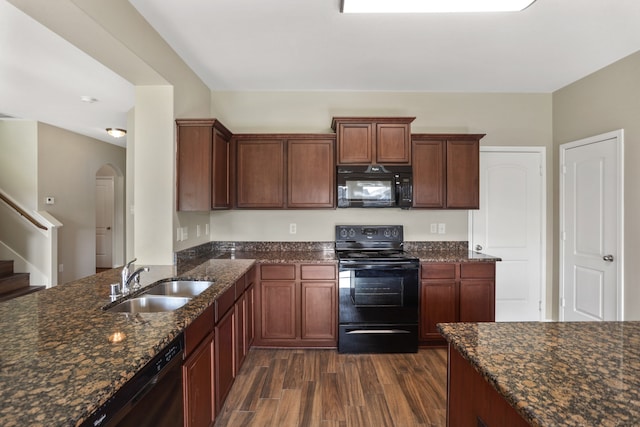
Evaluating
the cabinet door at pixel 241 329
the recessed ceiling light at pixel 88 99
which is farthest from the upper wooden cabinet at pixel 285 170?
the recessed ceiling light at pixel 88 99

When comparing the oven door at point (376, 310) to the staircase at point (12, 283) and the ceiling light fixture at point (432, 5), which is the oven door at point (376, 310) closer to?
the ceiling light fixture at point (432, 5)

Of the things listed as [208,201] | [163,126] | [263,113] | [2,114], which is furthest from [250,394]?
[2,114]

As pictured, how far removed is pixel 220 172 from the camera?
3.02m

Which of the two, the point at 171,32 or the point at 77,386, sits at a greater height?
the point at 171,32

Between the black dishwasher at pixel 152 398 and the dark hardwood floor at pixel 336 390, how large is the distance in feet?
2.88

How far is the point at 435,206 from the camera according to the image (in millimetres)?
3361

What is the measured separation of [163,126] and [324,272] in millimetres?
1956

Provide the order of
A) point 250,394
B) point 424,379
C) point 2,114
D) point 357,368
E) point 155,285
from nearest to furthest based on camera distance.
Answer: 1. point 155,285
2. point 250,394
3. point 424,379
4. point 357,368
5. point 2,114

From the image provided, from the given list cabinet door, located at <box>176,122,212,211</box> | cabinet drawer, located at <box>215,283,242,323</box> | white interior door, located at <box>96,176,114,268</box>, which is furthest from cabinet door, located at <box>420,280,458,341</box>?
white interior door, located at <box>96,176,114,268</box>

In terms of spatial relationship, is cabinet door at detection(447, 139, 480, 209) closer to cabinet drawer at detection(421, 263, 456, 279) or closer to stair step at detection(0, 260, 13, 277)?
cabinet drawer at detection(421, 263, 456, 279)

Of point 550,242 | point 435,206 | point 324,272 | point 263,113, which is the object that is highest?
point 263,113

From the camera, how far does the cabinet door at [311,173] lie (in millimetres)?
3324

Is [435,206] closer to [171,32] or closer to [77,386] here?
[171,32]

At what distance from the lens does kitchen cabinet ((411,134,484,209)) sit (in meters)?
3.32
